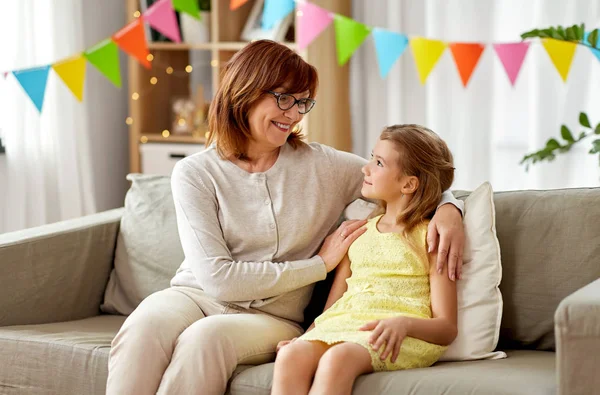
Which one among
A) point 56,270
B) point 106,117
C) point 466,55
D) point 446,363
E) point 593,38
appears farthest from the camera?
point 106,117

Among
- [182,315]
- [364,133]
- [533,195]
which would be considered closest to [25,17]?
[364,133]

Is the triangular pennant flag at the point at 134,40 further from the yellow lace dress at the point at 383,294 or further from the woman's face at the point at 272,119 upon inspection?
the yellow lace dress at the point at 383,294

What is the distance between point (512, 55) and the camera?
3.33 m

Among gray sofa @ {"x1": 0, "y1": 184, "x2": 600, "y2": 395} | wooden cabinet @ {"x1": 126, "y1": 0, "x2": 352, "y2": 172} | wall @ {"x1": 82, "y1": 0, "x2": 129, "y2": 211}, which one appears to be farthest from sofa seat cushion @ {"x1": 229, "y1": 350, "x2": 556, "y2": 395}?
wall @ {"x1": 82, "y1": 0, "x2": 129, "y2": 211}

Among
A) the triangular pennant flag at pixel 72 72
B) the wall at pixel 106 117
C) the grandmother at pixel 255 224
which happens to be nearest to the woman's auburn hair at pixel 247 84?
the grandmother at pixel 255 224

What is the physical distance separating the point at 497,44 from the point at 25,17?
191 centimetres

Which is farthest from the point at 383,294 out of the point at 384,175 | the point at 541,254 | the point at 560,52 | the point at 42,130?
the point at 42,130

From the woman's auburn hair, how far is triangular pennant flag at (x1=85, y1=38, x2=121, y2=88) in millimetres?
1317

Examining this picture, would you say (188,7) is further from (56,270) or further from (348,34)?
(56,270)

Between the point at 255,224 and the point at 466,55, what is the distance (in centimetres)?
162

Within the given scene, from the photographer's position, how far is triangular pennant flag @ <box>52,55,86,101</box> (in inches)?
133

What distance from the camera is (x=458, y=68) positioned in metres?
3.42

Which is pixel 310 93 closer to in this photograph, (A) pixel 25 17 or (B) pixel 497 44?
(B) pixel 497 44

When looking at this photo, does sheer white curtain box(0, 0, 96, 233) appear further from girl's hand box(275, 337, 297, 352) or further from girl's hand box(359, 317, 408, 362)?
girl's hand box(359, 317, 408, 362)
